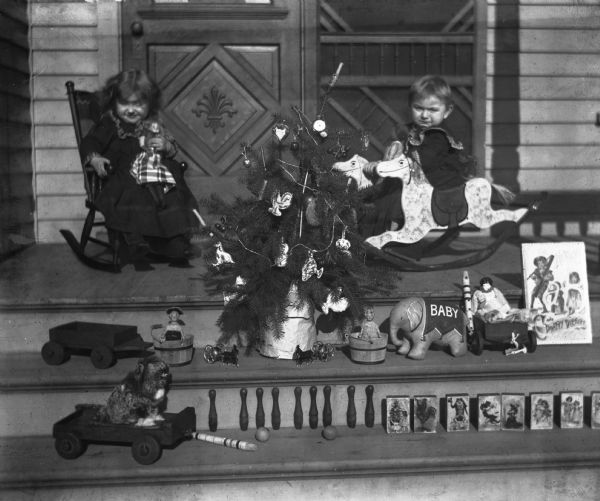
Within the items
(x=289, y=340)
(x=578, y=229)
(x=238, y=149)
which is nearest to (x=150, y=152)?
(x=238, y=149)

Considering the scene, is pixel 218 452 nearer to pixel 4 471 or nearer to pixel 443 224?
pixel 4 471

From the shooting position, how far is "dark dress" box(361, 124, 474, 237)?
9.50ft

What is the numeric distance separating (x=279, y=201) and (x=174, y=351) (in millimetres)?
535

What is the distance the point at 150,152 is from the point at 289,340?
0.94 metres

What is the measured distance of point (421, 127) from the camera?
302 cm

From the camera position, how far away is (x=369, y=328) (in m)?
2.48

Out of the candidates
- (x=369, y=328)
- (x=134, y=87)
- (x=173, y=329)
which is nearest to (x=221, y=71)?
(x=134, y=87)

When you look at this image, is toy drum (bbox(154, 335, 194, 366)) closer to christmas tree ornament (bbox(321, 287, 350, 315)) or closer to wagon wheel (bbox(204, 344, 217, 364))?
wagon wheel (bbox(204, 344, 217, 364))

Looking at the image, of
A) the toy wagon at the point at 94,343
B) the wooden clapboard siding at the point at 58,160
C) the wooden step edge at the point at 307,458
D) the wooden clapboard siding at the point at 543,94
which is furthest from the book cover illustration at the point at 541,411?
the wooden clapboard siding at the point at 58,160

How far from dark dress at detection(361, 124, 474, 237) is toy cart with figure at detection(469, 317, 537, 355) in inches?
21.5

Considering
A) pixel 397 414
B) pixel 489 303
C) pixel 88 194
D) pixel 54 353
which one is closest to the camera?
pixel 397 414

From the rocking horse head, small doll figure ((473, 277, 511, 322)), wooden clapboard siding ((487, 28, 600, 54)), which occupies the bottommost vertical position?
small doll figure ((473, 277, 511, 322))

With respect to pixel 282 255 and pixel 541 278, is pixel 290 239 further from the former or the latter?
pixel 541 278

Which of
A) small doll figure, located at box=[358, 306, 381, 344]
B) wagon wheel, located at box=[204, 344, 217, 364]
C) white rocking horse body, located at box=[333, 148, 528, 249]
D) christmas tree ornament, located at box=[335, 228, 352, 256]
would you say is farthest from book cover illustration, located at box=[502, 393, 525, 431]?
wagon wheel, located at box=[204, 344, 217, 364]
